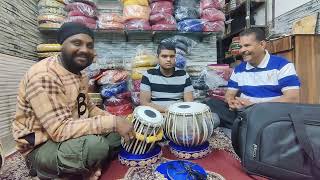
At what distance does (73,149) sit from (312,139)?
1.26 m

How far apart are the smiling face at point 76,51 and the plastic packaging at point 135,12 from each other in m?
1.86

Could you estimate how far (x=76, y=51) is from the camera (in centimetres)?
161

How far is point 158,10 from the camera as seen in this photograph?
347cm

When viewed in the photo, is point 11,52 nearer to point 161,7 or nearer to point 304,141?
point 161,7

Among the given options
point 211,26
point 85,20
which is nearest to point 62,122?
point 85,20

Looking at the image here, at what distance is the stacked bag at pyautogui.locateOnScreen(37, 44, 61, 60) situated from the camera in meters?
3.29

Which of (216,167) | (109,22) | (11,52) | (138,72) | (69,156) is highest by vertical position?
(109,22)

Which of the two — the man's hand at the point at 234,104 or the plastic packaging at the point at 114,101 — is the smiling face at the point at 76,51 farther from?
the plastic packaging at the point at 114,101

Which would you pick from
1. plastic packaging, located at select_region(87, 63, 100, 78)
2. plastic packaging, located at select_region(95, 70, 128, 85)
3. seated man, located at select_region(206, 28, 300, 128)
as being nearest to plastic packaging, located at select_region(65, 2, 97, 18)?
plastic packaging, located at select_region(87, 63, 100, 78)

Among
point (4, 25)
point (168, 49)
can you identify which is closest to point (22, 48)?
point (4, 25)

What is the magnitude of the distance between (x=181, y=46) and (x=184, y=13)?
430 millimetres

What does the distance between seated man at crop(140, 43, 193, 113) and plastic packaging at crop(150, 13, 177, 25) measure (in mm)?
972

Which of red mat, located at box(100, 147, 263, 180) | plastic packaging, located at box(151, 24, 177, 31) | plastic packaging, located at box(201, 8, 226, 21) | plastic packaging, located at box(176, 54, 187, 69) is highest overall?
plastic packaging, located at box(201, 8, 226, 21)

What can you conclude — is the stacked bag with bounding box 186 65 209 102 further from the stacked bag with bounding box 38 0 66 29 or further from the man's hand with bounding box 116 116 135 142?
the man's hand with bounding box 116 116 135 142
